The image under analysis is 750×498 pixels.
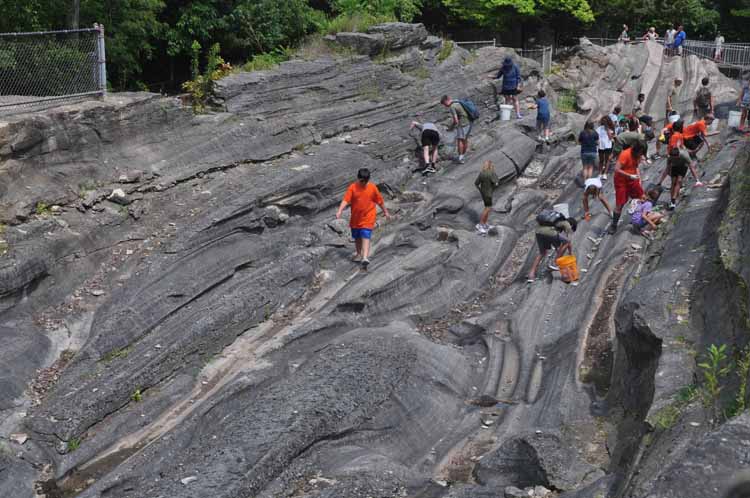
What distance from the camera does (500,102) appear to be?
23.7m

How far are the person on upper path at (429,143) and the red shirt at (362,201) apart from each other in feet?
17.7

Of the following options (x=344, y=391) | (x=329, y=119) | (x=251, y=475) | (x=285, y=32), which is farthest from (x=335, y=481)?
(x=285, y=32)

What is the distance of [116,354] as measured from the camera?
36.5 feet

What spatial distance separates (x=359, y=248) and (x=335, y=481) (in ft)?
20.3

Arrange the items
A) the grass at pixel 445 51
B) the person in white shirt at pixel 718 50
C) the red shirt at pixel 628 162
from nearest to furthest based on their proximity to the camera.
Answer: the red shirt at pixel 628 162, the grass at pixel 445 51, the person in white shirt at pixel 718 50

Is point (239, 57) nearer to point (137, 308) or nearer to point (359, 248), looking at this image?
point (359, 248)

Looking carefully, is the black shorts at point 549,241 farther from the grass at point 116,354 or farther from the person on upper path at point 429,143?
the grass at point 116,354

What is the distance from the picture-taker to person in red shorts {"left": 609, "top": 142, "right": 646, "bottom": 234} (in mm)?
14859

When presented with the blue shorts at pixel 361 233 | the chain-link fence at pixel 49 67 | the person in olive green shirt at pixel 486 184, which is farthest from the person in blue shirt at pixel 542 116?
the chain-link fence at pixel 49 67

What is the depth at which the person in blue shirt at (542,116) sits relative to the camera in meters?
21.4

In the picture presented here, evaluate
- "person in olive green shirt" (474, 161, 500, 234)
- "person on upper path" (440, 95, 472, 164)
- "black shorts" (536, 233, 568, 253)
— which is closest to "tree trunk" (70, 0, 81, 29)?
"person on upper path" (440, 95, 472, 164)

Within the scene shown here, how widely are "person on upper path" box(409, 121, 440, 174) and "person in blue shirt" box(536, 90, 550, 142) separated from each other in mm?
3737

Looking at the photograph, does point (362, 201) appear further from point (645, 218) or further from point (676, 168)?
point (676, 168)

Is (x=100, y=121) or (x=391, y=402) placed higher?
(x=100, y=121)
